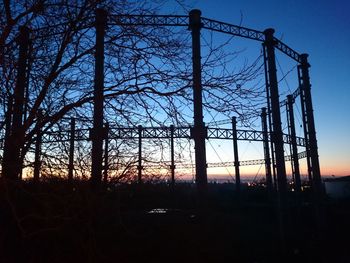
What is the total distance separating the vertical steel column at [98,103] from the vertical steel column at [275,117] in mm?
9151

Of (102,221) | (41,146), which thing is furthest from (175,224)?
(41,146)

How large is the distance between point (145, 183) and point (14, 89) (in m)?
3.07

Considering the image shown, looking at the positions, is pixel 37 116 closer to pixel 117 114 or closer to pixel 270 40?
pixel 117 114

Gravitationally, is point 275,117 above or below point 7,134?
above

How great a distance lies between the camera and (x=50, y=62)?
251 inches

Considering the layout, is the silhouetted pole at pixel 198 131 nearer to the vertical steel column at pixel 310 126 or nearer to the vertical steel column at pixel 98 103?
the vertical steel column at pixel 98 103

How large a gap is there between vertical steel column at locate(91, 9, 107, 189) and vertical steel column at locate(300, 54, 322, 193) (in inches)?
567

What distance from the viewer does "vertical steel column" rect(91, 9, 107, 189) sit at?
630cm

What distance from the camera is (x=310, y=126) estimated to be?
1817 cm

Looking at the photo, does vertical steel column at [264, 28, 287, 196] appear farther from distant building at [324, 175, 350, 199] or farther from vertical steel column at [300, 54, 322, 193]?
distant building at [324, 175, 350, 199]

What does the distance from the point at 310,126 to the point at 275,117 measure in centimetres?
534

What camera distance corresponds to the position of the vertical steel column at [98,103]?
6.30 meters

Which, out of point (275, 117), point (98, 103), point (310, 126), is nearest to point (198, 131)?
point (275, 117)

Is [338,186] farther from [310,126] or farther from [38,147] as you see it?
[38,147]
